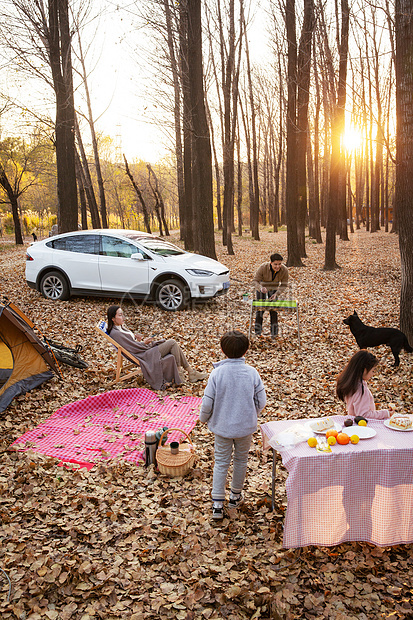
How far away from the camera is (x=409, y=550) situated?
331 cm

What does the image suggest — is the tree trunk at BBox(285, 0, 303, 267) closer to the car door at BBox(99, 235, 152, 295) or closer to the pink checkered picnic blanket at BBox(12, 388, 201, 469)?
the car door at BBox(99, 235, 152, 295)

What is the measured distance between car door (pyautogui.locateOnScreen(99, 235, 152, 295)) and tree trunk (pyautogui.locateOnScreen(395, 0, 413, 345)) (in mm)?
5427

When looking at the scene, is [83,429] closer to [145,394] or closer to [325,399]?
[145,394]

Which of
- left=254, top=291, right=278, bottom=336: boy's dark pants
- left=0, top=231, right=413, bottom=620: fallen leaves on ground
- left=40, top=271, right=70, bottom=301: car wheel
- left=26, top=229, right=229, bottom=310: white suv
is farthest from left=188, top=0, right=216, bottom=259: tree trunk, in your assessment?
left=0, top=231, right=413, bottom=620: fallen leaves on ground

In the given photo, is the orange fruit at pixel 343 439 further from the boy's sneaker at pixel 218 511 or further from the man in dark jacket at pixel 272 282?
the man in dark jacket at pixel 272 282

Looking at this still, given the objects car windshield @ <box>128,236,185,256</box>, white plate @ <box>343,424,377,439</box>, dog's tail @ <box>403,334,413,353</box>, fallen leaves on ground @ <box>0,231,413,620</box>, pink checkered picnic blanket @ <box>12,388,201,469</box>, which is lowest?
fallen leaves on ground @ <box>0,231,413,620</box>

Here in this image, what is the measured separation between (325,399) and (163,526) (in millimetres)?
3208

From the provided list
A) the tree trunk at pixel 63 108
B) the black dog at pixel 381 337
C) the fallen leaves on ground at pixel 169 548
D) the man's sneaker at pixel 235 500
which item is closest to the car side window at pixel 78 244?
the tree trunk at pixel 63 108

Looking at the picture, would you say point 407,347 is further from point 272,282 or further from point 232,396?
point 232,396

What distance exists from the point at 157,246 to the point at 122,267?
3.48ft

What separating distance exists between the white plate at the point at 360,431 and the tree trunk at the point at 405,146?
457cm

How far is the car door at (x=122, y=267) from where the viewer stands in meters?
10.2

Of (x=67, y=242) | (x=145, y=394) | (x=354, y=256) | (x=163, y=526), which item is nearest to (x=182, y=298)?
(x=67, y=242)

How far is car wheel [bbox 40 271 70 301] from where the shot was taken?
10.8m
